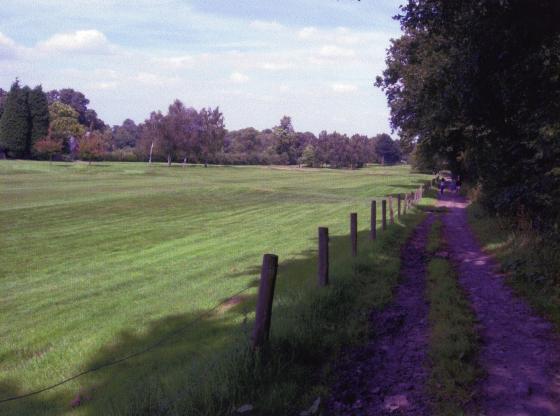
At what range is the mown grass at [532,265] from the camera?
8.75m

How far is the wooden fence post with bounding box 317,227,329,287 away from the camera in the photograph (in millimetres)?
8711

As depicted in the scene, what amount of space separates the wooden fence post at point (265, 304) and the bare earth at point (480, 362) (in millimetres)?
877

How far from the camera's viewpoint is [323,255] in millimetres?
8820

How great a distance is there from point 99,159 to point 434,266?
10048 centimetres

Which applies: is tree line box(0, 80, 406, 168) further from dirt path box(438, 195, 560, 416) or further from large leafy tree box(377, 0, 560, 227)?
dirt path box(438, 195, 560, 416)

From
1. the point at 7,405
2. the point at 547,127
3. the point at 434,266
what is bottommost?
the point at 7,405

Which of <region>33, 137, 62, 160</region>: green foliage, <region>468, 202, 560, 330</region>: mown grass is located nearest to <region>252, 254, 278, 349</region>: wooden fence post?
<region>468, 202, 560, 330</region>: mown grass

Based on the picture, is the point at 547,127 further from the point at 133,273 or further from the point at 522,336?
the point at 133,273

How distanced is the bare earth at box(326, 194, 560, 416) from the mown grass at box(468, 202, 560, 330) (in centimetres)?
24

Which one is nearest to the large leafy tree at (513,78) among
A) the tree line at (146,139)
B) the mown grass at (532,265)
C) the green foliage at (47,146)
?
the mown grass at (532,265)

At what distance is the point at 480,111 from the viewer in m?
13.4

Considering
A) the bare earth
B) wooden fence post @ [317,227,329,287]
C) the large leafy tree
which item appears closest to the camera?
the bare earth

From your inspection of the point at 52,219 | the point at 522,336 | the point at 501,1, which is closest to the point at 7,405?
the point at 522,336

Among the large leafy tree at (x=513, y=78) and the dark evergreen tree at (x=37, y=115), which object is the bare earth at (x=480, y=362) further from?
the dark evergreen tree at (x=37, y=115)
